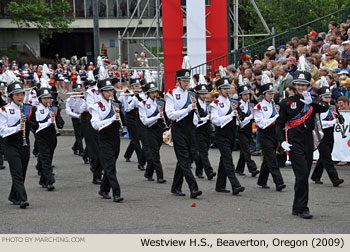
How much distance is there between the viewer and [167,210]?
35.9 feet

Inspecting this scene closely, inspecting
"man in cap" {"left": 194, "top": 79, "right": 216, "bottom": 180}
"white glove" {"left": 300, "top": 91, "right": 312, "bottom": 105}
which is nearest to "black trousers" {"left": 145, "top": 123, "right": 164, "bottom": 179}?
"man in cap" {"left": 194, "top": 79, "right": 216, "bottom": 180}

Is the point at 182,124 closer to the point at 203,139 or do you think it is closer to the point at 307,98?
the point at 203,139

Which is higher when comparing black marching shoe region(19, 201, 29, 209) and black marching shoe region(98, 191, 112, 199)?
black marching shoe region(19, 201, 29, 209)

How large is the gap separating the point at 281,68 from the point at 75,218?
857 centimetres

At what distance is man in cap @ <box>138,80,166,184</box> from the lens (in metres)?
14.0

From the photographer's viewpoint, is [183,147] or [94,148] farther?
[94,148]

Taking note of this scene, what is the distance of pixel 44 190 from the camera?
44.2 ft

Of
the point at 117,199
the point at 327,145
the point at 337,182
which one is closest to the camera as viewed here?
the point at 117,199

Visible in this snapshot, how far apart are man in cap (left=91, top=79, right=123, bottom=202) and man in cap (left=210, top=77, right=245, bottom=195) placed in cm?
181

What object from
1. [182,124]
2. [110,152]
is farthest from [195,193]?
[110,152]

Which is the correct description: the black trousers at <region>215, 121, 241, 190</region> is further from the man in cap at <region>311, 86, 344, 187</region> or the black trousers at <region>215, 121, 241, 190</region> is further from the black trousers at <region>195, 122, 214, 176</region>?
the man in cap at <region>311, 86, 344, 187</region>

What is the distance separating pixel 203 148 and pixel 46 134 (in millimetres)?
3223

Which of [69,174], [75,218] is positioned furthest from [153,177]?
[75,218]

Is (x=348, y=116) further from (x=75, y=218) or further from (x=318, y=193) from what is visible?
(x=75, y=218)
